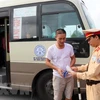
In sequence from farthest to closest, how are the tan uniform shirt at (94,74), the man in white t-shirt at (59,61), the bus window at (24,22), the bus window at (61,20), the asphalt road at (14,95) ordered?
the asphalt road at (14,95), the bus window at (24,22), the bus window at (61,20), the man in white t-shirt at (59,61), the tan uniform shirt at (94,74)

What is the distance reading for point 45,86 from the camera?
609 centimetres

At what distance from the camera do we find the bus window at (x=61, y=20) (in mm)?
5770

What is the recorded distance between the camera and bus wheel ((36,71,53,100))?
6015mm

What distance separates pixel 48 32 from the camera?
6062 mm

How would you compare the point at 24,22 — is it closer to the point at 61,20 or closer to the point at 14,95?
the point at 61,20

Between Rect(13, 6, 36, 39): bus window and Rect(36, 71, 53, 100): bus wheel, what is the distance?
105cm

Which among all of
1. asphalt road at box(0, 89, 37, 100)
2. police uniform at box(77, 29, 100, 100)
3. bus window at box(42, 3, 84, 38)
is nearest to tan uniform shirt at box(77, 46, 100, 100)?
police uniform at box(77, 29, 100, 100)

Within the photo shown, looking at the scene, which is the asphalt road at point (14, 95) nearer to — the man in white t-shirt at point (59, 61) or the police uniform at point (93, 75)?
the man in white t-shirt at point (59, 61)

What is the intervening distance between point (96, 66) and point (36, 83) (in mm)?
3482

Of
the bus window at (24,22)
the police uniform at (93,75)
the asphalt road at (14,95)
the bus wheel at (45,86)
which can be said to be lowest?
the asphalt road at (14,95)

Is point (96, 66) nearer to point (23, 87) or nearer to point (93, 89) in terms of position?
point (93, 89)

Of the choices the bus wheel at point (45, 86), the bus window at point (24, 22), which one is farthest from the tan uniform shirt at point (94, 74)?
the bus window at point (24, 22)

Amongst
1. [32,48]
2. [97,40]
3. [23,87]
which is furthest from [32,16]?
[97,40]

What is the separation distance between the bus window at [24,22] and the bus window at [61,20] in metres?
0.29
